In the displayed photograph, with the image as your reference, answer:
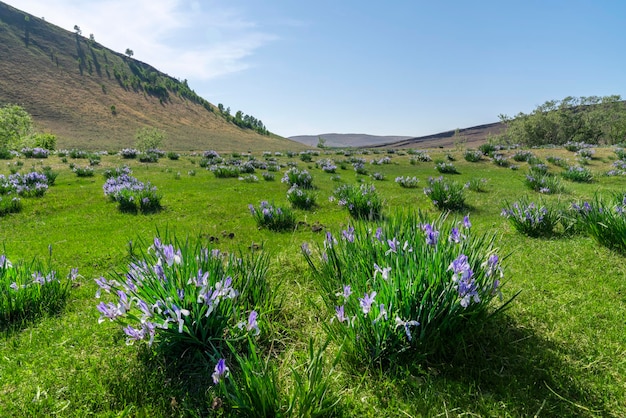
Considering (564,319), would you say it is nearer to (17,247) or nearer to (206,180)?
(17,247)

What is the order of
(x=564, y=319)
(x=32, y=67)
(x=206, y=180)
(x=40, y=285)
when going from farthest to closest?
(x=32, y=67), (x=206, y=180), (x=40, y=285), (x=564, y=319)

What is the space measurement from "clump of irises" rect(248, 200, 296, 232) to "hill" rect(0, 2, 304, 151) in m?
54.9

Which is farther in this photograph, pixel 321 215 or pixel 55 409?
pixel 321 215

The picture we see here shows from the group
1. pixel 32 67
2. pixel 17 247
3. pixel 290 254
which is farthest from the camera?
pixel 32 67

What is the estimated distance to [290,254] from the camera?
17.7 ft

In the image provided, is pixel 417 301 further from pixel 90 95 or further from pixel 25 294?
pixel 90 95

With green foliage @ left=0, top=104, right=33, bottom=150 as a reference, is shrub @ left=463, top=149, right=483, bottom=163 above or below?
below

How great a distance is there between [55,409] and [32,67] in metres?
114

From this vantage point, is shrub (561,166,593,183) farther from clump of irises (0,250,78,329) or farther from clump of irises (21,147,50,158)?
clump of irises (21,147,50,158)

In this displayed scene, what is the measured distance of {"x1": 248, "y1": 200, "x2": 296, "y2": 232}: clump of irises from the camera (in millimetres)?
7388

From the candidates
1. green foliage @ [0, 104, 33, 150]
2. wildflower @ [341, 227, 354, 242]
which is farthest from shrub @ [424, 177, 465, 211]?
green foliage @ [0, 104, 33, 150]

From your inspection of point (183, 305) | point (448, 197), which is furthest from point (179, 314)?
point (448, 197)

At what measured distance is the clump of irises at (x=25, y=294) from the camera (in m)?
3.52

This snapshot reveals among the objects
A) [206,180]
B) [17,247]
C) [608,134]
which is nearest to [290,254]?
[17,247]
